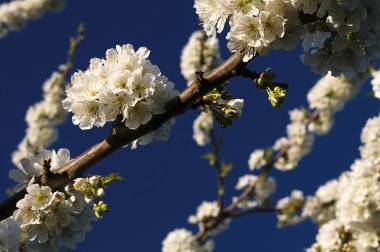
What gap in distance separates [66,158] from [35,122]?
31.6 ft

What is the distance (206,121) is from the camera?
37.7 feet

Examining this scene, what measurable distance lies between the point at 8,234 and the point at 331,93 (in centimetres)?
883

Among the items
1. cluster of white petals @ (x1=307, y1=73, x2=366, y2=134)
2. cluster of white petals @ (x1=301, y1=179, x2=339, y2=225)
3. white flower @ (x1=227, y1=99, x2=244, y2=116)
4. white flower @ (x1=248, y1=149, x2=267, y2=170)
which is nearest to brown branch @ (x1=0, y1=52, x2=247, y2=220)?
white flower @ (x1=227, y1=99, x2=244, y2=116)

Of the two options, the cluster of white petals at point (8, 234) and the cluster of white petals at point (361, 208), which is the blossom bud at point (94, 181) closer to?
the cluster of white petals at point (8, 234)

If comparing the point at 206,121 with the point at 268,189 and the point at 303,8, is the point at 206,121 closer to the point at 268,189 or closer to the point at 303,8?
the point at 268,189

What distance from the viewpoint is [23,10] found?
496 inches

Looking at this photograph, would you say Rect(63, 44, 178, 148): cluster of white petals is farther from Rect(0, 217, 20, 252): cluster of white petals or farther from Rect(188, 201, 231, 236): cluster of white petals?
Rect(188, 201, 231, 236): cluster of white petals

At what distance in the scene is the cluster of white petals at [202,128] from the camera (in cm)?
1132

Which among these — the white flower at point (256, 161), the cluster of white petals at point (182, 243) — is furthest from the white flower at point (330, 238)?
the white flower at point (256, 161)

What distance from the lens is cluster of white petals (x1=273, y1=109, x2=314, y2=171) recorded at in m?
11.8

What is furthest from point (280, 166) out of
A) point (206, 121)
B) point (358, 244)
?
point (358, 244)

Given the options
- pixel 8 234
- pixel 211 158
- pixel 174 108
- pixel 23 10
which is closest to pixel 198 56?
pixel 211 158

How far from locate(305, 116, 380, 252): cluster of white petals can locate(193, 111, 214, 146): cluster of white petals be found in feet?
17.5

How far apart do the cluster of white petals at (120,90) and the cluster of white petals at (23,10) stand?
10.6 metres
